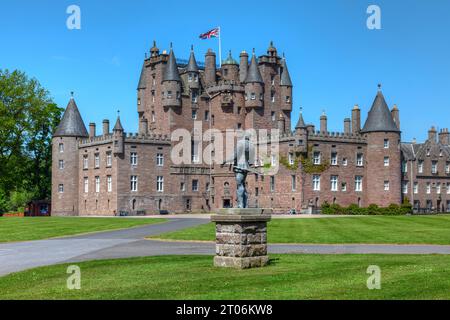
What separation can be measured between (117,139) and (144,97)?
44.8 ft

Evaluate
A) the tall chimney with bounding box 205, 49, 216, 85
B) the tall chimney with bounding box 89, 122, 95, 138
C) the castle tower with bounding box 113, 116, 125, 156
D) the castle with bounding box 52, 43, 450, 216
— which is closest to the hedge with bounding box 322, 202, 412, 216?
the castle with bounding box 52, 43, 450, 216

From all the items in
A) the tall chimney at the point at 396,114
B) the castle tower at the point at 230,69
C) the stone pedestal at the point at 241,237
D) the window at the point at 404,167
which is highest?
the castle tower at the point at 230,69

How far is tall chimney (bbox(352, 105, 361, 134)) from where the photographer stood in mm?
74438

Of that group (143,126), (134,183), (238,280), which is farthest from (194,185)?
(238,280)

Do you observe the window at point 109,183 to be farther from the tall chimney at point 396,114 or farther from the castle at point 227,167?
the tall chimney at point 396,114

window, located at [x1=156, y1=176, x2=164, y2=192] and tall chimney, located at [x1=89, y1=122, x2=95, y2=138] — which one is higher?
tall chimney, located at [x1=89, y1=122, x2=95, y2=138]

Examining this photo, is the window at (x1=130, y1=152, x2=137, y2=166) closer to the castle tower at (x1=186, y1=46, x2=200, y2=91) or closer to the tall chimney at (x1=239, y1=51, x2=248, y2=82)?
the castle tower at (x1=186, y1=46, x2=200, y2=91)

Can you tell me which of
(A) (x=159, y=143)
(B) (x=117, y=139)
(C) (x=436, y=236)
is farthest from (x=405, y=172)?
(C) (x=436, y=236)

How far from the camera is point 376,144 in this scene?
71.4 metres

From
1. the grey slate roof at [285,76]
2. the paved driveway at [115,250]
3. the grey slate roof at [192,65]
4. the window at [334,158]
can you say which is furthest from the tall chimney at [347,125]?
the paved driveway at [115,250]

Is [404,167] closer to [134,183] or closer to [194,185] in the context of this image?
[194,185]

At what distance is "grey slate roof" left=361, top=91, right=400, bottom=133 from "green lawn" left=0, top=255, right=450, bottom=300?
5166 cm

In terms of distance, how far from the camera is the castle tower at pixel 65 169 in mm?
77625

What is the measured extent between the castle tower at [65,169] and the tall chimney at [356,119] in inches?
1320
